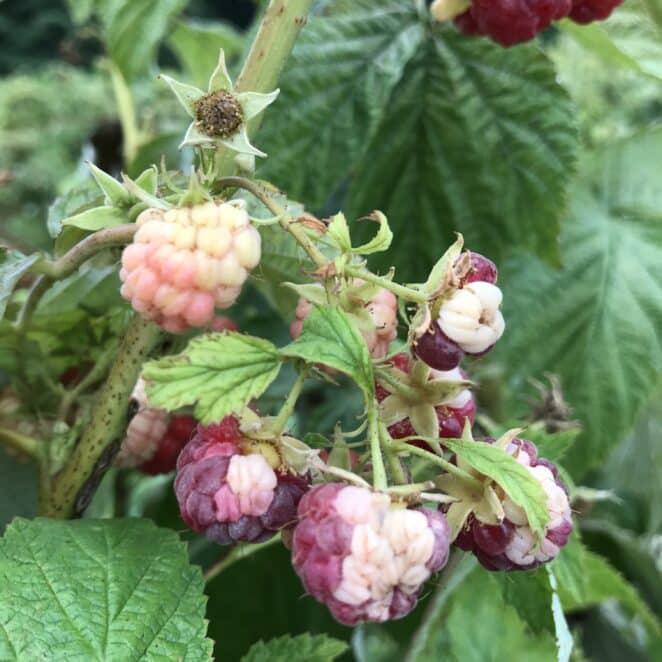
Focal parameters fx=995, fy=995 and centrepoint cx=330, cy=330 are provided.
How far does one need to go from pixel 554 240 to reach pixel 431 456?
0.38 m

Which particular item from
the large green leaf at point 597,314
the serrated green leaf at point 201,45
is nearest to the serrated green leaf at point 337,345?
the large green leaf at point 597,314

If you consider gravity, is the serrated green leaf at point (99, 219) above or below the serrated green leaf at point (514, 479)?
above

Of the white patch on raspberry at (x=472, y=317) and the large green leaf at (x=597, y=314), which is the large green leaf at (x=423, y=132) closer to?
the large green leaf at (x=597, y=314)

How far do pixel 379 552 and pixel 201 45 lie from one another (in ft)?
2.76

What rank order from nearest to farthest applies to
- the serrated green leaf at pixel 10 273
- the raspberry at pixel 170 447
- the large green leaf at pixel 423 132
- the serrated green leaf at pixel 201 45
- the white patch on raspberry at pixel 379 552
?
1. the white patch on raspberry at pixel 379 552
2. the serrated green leaf at pixel 10 273
3. the raspberry at pixel 170 447
4. the large green leaf at pixel 423 132
5. the serrated green leaf at pixel 201 45

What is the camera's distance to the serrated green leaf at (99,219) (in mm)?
380

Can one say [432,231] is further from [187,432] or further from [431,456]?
[431,456]

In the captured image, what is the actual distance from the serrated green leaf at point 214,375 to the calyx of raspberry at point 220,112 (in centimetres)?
8

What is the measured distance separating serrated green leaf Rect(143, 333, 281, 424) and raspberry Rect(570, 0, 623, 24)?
0.98ft

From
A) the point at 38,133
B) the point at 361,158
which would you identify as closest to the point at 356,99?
the point at 361,158

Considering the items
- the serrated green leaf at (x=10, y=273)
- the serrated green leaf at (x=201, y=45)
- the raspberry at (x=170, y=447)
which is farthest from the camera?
the serrated green leaf at (x=201, y=45)

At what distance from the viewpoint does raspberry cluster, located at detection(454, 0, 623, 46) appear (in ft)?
1.63

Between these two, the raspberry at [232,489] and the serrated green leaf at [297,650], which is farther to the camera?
the serrated green leaf at [297,650]

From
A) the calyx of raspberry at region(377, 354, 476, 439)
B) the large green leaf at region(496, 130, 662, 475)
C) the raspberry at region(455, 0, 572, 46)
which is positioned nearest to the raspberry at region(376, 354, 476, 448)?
the calyx of raspberry at region(377, 354, 476, 439)
